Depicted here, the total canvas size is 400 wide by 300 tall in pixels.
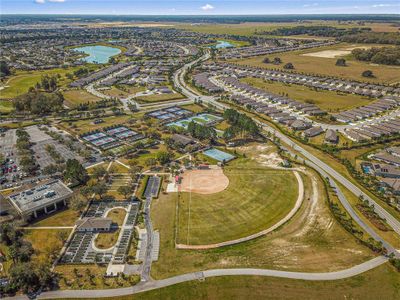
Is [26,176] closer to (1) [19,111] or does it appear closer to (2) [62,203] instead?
(2) [62,203]

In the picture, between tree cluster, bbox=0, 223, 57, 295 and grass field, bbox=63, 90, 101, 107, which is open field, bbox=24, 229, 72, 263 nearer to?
tree cluster, bbox=0, 223, 57, 295

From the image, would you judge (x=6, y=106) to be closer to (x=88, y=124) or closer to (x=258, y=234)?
(x=88, y=124)

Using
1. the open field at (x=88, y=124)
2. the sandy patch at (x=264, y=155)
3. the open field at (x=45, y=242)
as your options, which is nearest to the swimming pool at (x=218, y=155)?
the sandy patch at (x=264, y=155)

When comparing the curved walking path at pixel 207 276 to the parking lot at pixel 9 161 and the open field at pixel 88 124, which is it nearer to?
the parking lot at pixel 9 161

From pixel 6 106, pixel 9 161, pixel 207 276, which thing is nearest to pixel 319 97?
pixel 207 276

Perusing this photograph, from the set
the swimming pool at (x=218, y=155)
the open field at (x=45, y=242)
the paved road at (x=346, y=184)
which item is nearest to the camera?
the open field at (x=45, y=242)

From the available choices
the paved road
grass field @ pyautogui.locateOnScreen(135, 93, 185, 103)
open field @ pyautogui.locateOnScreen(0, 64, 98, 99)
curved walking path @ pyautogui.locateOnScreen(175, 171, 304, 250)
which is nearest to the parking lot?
curved walking path @ pyautogui.locateOnScreen(175, 171, 304, 250)
